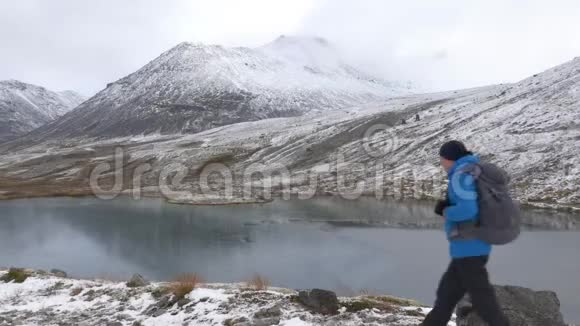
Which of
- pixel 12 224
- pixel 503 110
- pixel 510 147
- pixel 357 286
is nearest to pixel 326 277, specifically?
pixel 357 286

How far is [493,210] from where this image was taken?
6.98m

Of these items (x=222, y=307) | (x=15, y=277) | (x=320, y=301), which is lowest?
(x=15, y=277)

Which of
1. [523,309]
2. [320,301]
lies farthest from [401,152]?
[523,309]

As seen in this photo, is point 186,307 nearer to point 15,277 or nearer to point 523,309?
point 523,309

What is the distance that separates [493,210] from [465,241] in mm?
741

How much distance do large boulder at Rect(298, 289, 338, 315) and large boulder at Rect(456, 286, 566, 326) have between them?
3.71m

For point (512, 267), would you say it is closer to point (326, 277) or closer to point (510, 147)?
point (326, 277)

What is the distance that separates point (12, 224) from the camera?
221 feet

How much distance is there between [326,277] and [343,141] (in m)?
97.8

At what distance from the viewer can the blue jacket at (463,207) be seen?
7059 mm

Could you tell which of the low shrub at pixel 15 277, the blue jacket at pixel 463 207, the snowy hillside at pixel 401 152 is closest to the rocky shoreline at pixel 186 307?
the low shrub at pixel 15 277

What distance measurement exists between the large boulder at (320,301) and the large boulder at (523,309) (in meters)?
3.71

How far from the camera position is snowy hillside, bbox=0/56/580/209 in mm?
80938

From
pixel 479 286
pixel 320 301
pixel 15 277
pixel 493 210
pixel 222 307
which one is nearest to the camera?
pixel 493 210
